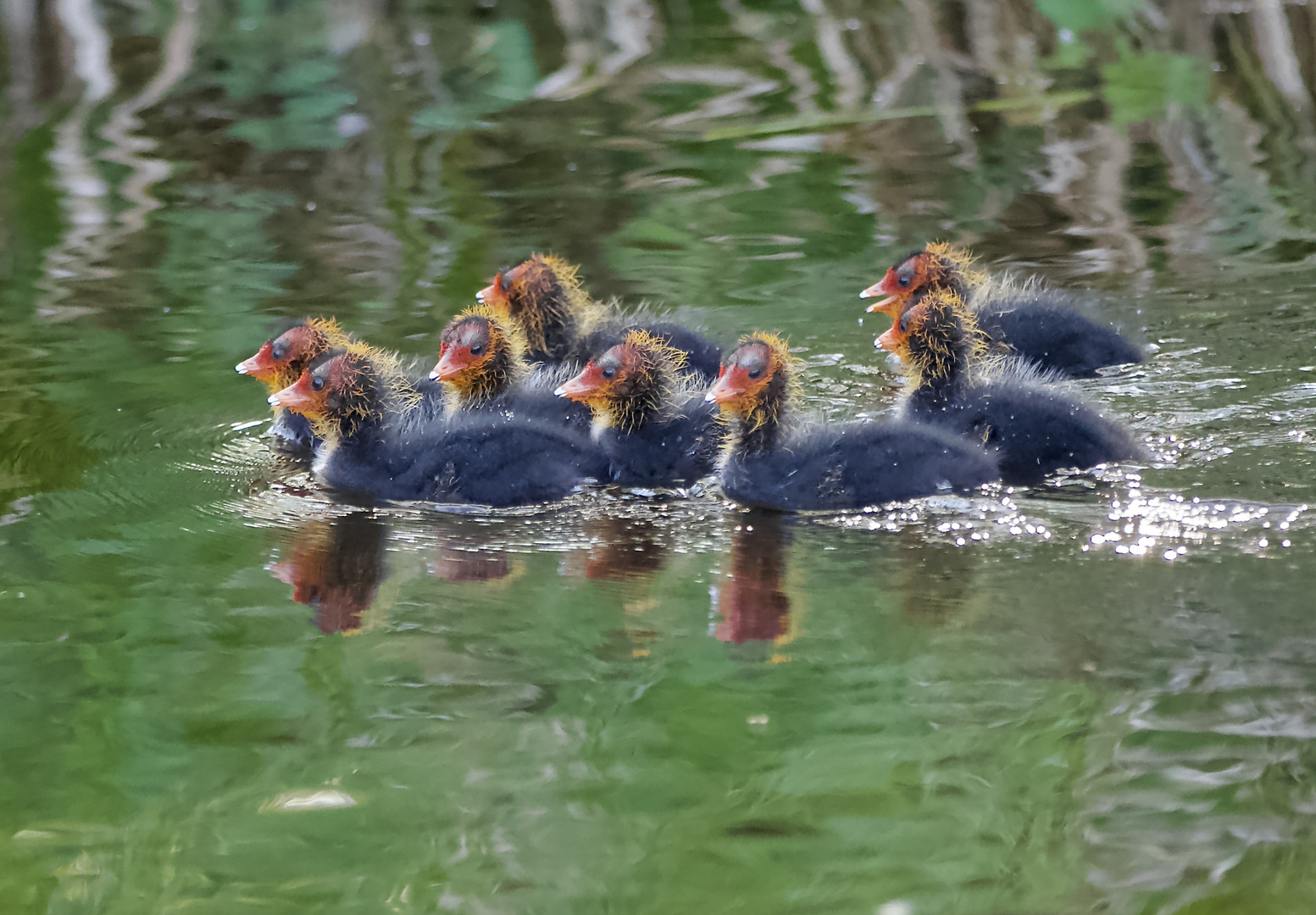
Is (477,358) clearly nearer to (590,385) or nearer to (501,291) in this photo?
(590,385)

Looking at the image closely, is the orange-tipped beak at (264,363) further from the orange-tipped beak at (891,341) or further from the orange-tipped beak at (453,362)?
the orange-tipped beak at (891,341)

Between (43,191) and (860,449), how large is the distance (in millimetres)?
4823

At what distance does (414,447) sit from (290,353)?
661 mm

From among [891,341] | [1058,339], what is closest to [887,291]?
[1058,339]

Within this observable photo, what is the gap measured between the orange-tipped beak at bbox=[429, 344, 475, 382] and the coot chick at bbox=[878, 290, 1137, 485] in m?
1.10

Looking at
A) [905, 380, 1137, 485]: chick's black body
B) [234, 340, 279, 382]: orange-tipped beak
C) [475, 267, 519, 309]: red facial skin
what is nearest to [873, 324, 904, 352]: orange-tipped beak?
[905, 380, 1137, 485]: chick's black body

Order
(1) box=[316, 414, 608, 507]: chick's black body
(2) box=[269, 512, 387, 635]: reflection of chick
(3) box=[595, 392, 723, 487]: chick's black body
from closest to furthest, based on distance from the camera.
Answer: (2) box=[269, 512, 387, 635]: reflection of chick < (1) box=[316, 414, 608, 507]: chick's black body < (3) box=[595, 392, 723, 487]: chick's black body

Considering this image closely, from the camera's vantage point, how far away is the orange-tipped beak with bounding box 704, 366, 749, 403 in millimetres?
3939

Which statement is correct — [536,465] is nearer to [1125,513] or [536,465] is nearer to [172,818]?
→ [1125,513]

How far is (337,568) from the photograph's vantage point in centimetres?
353

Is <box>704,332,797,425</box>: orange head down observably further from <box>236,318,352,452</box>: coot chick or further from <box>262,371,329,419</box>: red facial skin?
Result: <box>236,318,352,452</box>: coot chick

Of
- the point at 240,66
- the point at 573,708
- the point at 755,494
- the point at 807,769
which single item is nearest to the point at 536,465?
the point at 755,494

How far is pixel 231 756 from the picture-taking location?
264 cm

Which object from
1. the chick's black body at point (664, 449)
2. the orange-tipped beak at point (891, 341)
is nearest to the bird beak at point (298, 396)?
the chick's black body at point (664, 449)
